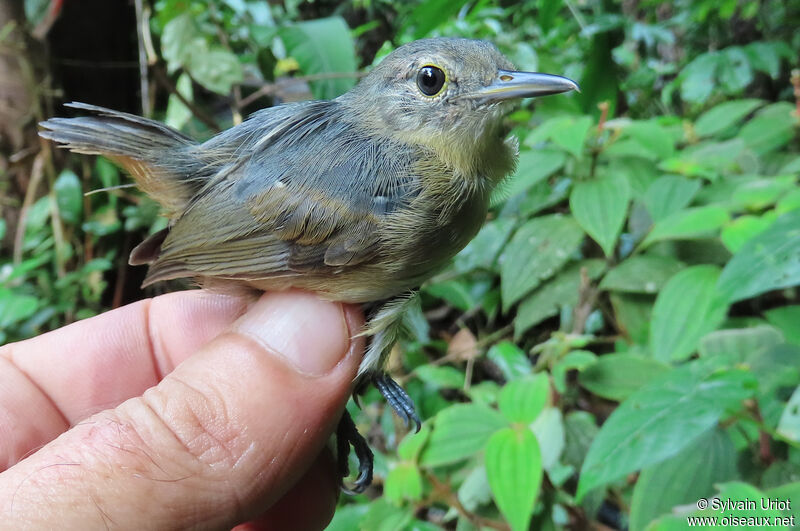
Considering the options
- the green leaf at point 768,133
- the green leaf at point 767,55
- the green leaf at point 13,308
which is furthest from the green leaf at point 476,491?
the green leaf at point 767,55

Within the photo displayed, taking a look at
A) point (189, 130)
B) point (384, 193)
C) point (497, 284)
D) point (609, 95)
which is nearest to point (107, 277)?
point (189, 130)

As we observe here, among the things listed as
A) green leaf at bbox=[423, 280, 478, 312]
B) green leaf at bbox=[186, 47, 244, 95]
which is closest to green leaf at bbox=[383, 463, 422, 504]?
green leaf at bbox=[423, 280, 478, 312]

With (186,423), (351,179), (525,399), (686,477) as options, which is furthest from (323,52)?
(686,477)

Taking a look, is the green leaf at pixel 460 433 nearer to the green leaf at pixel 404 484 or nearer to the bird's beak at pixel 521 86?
the green leaf at pixel 404 484

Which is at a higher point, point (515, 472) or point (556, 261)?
point (556, 261)

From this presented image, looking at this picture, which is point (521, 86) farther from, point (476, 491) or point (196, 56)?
point (196, 56)

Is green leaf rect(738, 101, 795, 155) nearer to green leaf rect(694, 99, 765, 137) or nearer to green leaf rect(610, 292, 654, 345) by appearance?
green leaf rect(694, 99, 765, 137)
